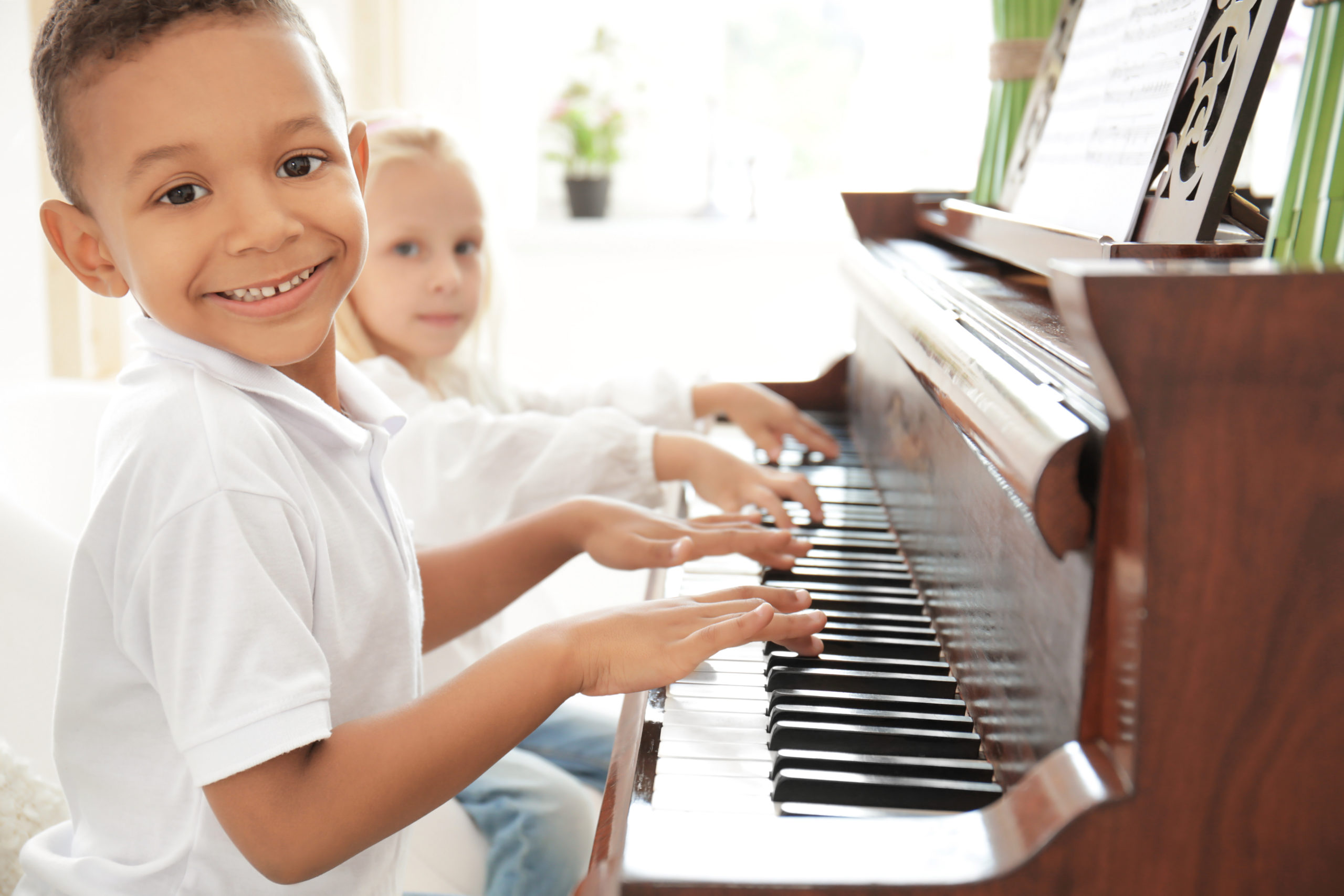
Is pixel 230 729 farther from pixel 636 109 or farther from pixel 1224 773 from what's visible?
pixel 636 109

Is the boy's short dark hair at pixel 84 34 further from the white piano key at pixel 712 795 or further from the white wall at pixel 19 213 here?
the white wall at pixel 19 213

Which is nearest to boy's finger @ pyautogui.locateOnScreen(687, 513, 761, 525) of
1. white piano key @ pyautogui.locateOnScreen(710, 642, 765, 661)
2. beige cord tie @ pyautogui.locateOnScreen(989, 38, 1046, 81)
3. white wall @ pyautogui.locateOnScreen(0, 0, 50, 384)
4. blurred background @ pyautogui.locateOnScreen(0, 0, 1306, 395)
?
white piano key @ pyautogui.locateOnScreen(710, 642, 765, 661)

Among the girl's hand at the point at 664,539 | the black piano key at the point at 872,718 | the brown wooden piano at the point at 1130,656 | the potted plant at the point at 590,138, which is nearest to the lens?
the brown wooden piano at the point at 1130,656

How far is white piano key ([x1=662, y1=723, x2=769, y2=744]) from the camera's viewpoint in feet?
2.87

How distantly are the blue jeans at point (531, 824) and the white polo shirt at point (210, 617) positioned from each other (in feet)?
1.15

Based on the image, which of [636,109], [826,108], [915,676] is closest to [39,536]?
[915,676]

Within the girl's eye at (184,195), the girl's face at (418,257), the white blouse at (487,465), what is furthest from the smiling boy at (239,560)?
the girl's face at (418,257)

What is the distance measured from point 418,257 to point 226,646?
1281 millimetres

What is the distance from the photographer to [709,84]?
409 cm

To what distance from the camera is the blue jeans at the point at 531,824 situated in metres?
1.33

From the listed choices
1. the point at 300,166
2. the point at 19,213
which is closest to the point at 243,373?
the point at 300,166

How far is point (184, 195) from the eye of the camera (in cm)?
84

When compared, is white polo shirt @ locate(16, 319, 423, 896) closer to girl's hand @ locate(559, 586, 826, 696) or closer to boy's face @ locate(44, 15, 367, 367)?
boy's face @ locate(44, 15, 367, 367)

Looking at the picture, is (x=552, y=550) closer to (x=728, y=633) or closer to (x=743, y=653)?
(x=743, y=653)
